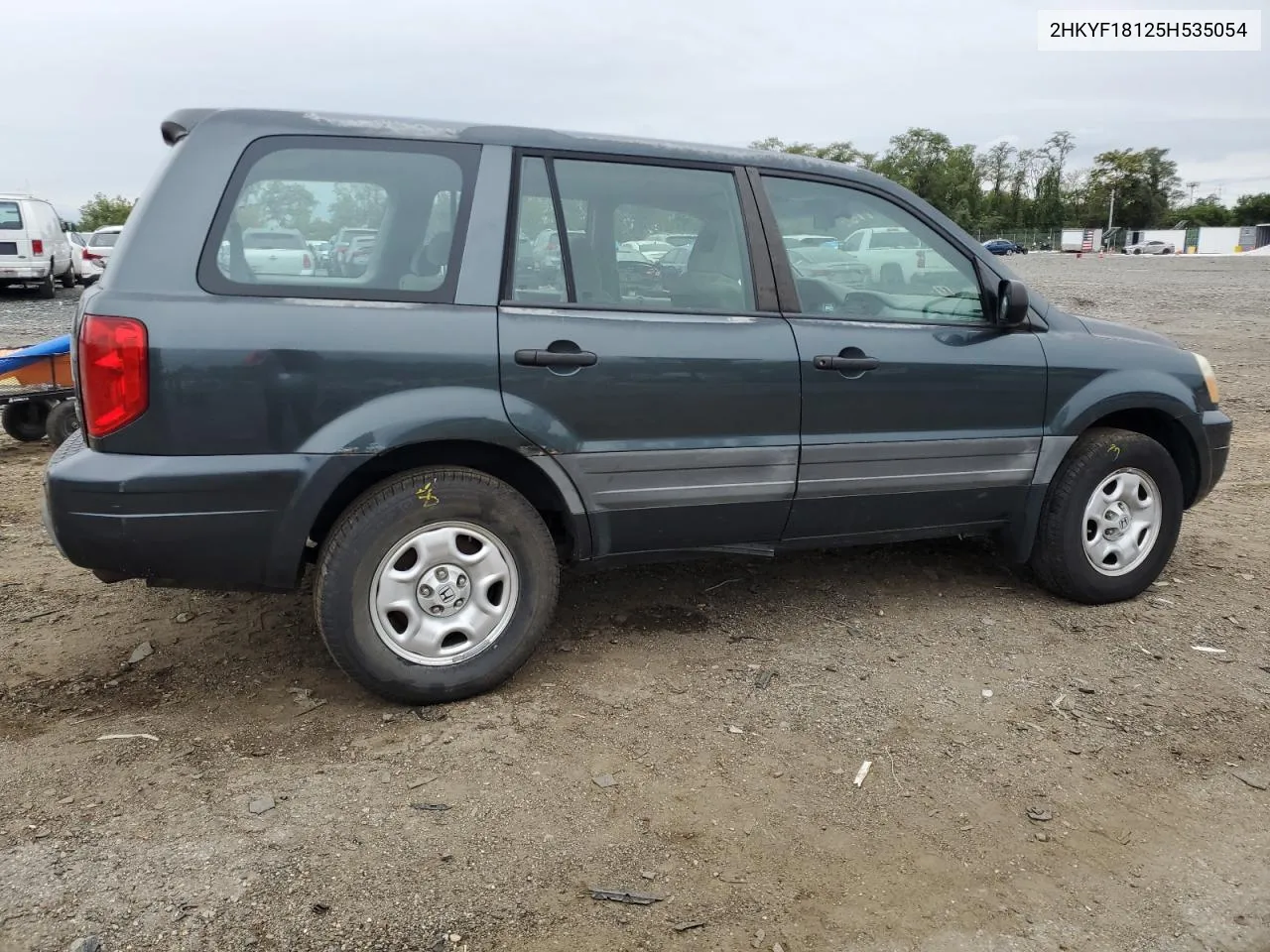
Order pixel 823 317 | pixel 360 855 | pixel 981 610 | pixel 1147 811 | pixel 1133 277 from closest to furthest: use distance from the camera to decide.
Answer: pixel 360 855 < pixel 1147 811 < pixel 823 317 < pixel 981 610 < pixel 1133 277

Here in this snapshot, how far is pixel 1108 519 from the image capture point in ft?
13.8

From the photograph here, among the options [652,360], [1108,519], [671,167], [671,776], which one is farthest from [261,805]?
[1108,519]

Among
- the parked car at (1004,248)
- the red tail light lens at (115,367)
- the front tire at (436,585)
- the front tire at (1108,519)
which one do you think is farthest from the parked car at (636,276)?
the parked car at (1004,248)

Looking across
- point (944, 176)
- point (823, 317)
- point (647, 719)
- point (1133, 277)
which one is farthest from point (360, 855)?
point (944, 176)

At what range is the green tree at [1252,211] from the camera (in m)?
82.1

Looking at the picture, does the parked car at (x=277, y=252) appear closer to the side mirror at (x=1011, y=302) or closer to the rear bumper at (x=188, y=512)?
the rear bumper at (x=188, y=512)

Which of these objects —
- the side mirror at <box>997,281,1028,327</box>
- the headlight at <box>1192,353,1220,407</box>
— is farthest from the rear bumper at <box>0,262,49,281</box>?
the headlight at <box>1192,353,1220,407</box>

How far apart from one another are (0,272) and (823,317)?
66.6 ft

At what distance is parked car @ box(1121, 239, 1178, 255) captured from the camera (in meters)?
64.1

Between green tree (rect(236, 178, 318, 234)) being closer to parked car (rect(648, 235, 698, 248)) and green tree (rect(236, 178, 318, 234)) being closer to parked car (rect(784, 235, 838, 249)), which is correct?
parked car (rect(648, 235, 698, 248))

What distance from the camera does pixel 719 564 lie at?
Answer: 4.72 meters

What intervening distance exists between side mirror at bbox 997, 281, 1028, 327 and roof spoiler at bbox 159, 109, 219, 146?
9.32 ft

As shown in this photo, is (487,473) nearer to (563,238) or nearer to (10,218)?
(563,238)

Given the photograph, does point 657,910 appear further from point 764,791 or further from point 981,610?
point 981,610
